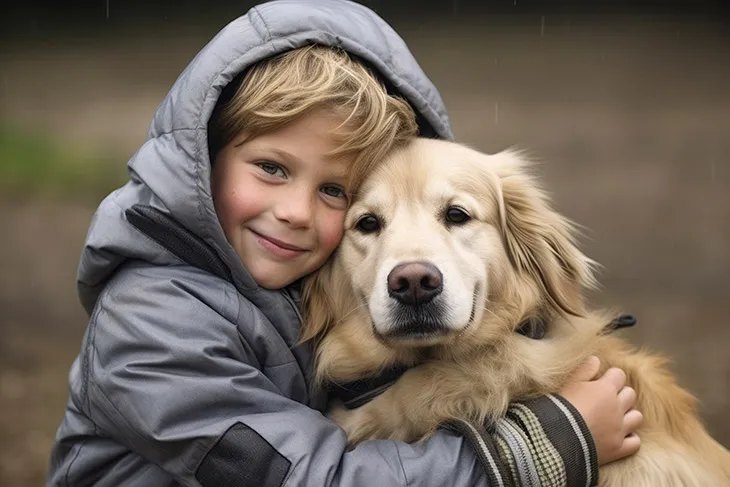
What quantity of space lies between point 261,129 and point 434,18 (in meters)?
5.15

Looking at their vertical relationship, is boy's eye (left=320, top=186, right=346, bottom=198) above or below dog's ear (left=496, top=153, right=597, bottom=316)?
above

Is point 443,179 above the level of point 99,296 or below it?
above

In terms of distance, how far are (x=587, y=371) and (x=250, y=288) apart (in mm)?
875

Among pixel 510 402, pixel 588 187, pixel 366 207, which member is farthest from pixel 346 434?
pixel 588 187

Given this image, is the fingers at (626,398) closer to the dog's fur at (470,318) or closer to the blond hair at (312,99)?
the dog's fur at (470,318)

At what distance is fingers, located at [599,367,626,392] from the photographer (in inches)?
87.2

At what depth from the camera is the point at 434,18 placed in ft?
23.0

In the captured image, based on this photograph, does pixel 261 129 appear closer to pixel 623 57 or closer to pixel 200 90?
pixel 200 90

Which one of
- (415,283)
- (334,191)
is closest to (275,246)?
(334,191)

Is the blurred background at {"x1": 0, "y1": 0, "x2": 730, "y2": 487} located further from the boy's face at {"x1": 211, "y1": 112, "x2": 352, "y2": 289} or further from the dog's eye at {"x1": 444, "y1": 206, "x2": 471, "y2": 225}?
the boy's face at {"x1": 211, "y1": 112, "x2": 352, "y2": 289}

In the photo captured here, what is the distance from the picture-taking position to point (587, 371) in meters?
2.26

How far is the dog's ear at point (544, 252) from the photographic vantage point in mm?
2389

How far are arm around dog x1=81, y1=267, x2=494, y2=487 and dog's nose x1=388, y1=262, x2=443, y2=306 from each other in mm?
330

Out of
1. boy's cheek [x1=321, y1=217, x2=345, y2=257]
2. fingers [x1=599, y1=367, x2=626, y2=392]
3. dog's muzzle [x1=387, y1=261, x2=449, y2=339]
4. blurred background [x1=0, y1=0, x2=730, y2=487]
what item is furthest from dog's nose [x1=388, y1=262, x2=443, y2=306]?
blurred background [x1=0, y1=0, x2=730, y2=487]
